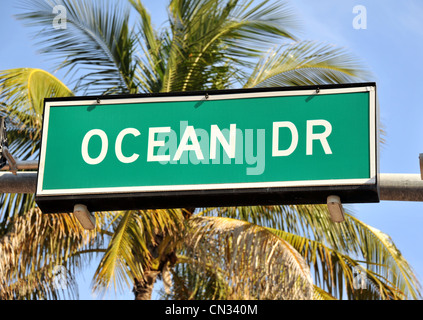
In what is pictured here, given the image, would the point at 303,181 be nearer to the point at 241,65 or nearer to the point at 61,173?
the point at 61,173

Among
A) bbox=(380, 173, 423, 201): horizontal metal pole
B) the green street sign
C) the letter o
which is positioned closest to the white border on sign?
the green street sign

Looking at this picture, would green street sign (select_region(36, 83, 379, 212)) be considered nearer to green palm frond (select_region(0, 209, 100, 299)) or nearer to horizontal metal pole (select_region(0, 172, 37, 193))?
horizontal metal pole (select_region(0, 172, 37, 193))

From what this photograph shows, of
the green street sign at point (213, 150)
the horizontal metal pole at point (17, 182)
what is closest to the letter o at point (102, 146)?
the green street sign at point (213, 150)

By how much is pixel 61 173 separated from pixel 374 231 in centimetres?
983

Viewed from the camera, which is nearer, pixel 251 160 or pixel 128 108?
pixel 251 160

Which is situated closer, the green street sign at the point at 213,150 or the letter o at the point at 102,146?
the green street sign at the point at 213,150

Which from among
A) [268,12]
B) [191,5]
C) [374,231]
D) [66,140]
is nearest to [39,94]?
[191,5]

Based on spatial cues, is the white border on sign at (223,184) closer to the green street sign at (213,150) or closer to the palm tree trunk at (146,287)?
the green street sign at (213,150)

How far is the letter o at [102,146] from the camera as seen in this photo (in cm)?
358

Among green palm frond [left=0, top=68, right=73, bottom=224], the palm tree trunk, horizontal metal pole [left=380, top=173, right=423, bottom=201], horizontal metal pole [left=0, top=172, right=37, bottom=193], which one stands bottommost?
horizontal metal pole [left=380, top=173, right=423, bottom=201]

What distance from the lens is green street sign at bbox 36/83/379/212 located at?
338cm

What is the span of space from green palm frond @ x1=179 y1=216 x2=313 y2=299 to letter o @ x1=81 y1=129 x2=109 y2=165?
23.0 feet

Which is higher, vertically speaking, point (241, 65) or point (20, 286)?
point (241, 65)

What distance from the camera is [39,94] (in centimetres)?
1109
